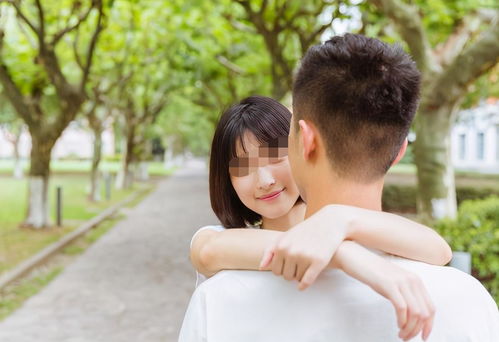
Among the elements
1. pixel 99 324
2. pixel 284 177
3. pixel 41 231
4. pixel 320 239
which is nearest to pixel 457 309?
pixel 320 239

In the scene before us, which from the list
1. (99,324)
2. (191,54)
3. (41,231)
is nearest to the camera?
(99,324)

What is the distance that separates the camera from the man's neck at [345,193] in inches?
Result: 53.7

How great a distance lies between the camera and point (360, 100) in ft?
4.28

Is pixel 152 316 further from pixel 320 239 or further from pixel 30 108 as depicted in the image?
pixel 30 108

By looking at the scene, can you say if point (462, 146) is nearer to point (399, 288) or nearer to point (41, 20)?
point (41, 20)

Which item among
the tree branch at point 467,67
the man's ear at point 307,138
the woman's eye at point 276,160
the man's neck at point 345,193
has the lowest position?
the man's neck at point 345,193

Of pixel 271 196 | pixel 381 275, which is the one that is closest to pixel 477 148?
pixel 271 196

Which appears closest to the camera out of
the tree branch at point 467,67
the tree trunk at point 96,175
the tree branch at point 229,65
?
the tree branch at point 467,67

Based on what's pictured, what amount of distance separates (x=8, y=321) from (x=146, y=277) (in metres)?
2.74

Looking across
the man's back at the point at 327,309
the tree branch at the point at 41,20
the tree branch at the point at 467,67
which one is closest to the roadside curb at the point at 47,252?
the tree branch at the point at 41,20

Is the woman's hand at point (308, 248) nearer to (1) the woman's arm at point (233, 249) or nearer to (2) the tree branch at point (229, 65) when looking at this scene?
(1) the woman's arm at point (233, 249)

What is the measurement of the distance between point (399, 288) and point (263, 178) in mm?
730

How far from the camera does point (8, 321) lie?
21.5 ft

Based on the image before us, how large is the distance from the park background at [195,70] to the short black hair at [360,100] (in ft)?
16.4
